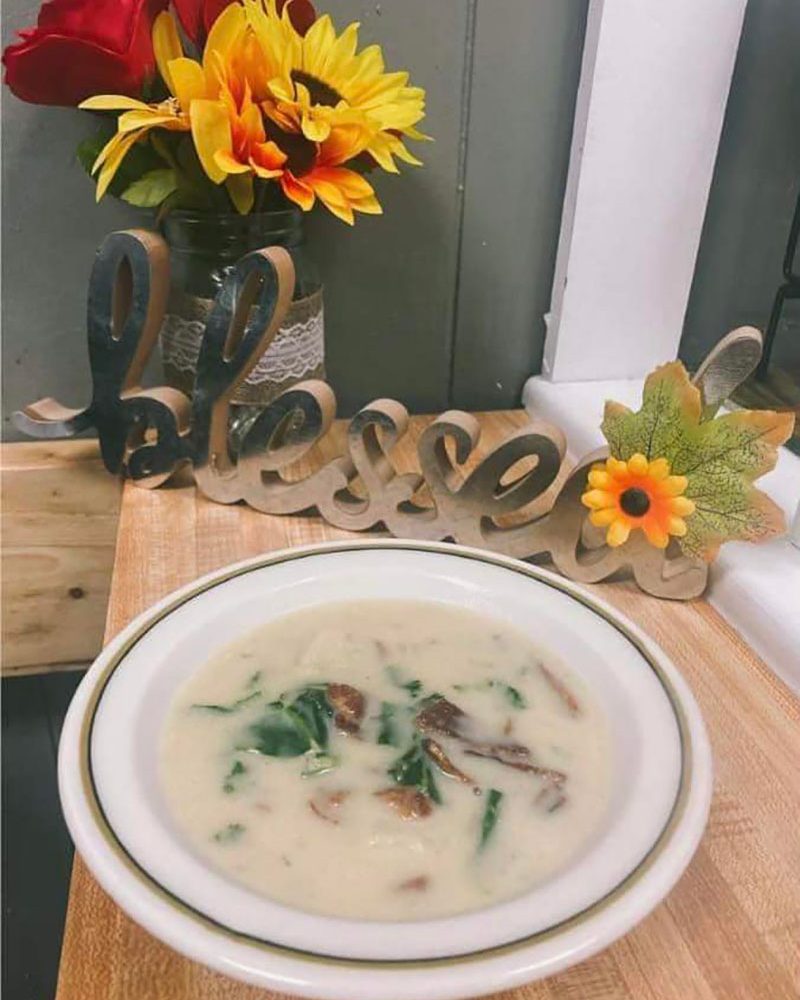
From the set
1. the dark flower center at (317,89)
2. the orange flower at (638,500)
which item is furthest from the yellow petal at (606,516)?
the dark flower center at (317,89)

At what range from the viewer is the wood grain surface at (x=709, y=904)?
498 mm

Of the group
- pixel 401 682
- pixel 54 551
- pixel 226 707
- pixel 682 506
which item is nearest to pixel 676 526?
pixel 682 506

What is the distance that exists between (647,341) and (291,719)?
72cm

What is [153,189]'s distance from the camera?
0.87 meters

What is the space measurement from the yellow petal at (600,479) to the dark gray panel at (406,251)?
41cm

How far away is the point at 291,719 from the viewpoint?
23.0 inches

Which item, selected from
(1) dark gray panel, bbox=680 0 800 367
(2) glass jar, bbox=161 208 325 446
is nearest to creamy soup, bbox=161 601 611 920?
(2) glass jar, bbox=161 208 325 446

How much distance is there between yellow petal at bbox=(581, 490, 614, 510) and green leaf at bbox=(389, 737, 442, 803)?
0.90ft

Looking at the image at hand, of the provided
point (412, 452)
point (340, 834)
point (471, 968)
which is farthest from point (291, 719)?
point (412, 452)

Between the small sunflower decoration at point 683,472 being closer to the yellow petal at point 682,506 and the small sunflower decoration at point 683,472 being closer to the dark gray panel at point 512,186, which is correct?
the yellow petal at point 682,506

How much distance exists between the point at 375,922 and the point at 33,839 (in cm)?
98

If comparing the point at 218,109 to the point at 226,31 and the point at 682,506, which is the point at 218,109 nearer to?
the point at 226,31

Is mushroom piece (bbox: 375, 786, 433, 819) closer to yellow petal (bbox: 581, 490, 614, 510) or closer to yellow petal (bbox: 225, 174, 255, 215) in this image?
yellow petal (bbox: 581, 490, 614, 510)

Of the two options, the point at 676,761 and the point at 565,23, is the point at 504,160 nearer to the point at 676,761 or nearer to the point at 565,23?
the point at 565,23
